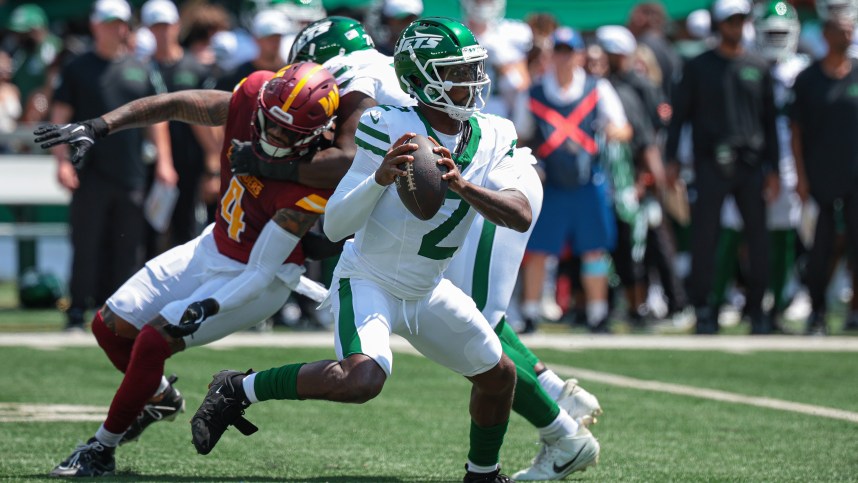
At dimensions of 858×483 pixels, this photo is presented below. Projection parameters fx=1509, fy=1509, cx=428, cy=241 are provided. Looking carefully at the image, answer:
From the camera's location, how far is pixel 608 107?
11.1 m

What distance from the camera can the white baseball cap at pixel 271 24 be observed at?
1066cm

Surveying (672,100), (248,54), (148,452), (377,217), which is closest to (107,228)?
(248,54)

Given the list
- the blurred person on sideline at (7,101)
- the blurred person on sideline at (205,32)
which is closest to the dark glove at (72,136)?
the blurred person on sideline at (205,32)

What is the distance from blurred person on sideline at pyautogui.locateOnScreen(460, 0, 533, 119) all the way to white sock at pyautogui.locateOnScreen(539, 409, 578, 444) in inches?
195

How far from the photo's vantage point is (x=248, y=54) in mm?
13609

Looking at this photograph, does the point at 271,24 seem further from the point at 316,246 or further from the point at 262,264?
the point at 262,264

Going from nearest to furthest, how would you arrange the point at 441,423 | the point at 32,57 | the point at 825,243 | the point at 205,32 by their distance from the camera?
the point at 441,423, the point at 825,243, the point at 205,32, the point at 32,57

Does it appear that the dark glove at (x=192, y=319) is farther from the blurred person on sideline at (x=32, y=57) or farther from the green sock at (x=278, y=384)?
the blurred person on sideline at (x=32, y=57)

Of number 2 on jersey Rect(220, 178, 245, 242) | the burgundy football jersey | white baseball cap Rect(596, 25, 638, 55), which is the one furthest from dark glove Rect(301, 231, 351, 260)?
white baseball cap Rect(596, 25, 638, 55)

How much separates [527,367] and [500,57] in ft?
18.9

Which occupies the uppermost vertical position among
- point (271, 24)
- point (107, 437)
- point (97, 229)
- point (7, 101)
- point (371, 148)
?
point (371, 148)

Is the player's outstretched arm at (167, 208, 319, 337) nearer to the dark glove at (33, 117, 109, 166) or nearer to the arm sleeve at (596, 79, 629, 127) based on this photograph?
the dark glove at (33, 117, 109, 166)

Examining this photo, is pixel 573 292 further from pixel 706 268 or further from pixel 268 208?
pixel 268 208

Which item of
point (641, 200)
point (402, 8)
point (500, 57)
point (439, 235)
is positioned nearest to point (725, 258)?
point (641, 200)
